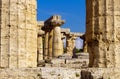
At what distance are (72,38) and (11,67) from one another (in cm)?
3333

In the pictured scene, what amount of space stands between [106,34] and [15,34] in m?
4.04

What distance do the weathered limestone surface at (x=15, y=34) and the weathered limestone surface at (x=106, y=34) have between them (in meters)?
3.06

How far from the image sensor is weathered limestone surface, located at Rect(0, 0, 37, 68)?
15445 mm

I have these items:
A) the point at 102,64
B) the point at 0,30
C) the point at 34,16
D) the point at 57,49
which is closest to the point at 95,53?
the point at 102,64

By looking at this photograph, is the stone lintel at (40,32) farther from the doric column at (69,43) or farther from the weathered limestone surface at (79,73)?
the weathered limestone surface at (79,73)

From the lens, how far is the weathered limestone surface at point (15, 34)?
15.4 meters

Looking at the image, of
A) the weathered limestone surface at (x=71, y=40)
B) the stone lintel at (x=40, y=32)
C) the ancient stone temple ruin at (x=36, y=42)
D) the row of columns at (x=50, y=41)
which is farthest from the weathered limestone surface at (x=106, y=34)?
the weathered limestone surface at (x=71, y=40)

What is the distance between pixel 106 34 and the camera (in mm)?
16234

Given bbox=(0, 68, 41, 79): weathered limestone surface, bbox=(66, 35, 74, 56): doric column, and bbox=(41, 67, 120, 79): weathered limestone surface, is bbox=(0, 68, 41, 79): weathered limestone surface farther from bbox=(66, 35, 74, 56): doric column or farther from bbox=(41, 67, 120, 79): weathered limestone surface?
bbox=(66, 35, 74, 56): doric column

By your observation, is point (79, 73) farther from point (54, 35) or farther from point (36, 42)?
point (54, 35)

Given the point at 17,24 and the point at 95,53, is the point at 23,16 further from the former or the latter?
the point at 95,53

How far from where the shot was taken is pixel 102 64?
16.1m

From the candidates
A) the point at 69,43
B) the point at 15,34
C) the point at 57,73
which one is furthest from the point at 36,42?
the point at 69,43

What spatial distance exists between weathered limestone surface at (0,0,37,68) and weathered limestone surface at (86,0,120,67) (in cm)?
306
